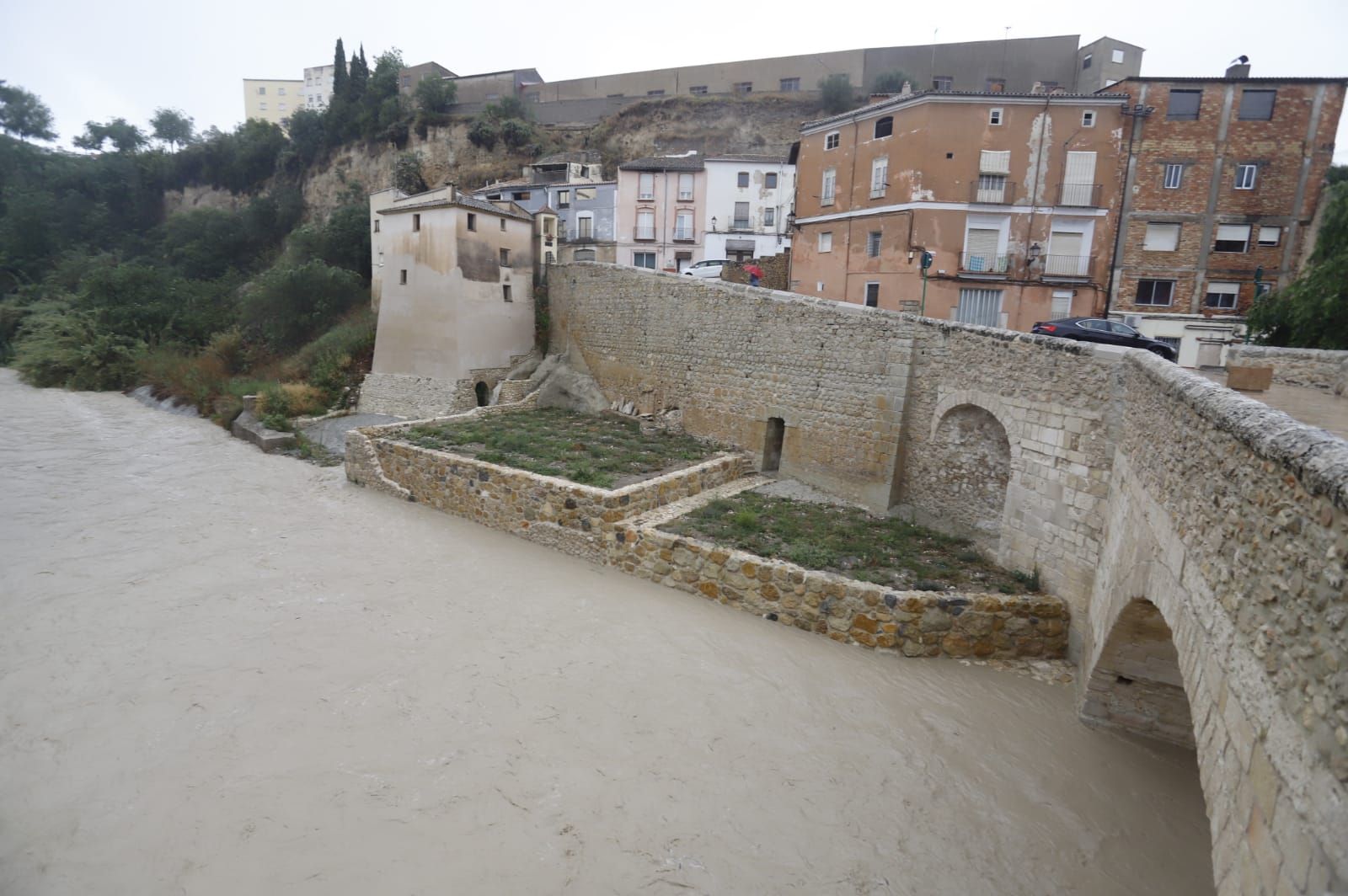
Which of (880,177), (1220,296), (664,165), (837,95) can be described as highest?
(837,95)

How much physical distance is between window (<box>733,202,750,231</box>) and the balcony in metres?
11.7

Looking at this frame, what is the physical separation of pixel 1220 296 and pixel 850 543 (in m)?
17.0

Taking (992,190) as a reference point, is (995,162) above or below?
above

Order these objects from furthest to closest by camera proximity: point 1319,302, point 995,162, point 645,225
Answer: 1. point 645,225
2. point 995,162
3. point 1319,302

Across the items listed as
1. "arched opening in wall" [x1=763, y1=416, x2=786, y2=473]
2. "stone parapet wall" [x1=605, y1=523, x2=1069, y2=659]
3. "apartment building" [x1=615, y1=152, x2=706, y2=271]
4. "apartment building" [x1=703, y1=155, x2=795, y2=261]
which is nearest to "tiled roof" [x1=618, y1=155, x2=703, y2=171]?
"apartment building" [x1=615, y1=152, x2=706, y2=271]

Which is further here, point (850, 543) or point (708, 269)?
point (708, 269)

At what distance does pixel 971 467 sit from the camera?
405 inches

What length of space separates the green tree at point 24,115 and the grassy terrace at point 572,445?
65.4 metres

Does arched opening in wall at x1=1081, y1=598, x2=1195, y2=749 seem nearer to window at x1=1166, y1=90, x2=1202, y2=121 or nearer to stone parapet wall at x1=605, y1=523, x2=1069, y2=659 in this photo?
stone parapet wall at x1=605, y1=523, x2=1069, y2=659

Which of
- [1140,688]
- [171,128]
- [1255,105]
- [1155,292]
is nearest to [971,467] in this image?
[1140,688]

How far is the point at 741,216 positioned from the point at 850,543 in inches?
850

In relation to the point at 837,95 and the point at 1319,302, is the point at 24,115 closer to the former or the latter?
the point at 837,95

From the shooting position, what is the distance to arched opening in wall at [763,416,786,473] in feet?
45.5

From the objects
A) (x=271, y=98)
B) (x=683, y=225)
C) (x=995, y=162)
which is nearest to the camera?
(x=995, y=162)
